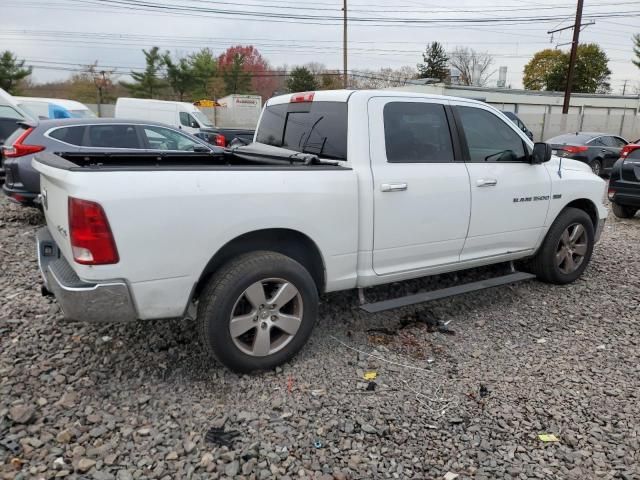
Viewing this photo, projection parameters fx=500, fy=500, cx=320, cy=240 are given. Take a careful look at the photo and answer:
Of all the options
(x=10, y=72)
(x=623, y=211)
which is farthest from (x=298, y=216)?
(x=10, y=72)

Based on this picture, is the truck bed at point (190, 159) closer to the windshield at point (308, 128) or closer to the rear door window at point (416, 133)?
the windshield at point (308, 128)

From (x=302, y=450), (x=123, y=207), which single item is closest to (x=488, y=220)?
(x=302, y=450)

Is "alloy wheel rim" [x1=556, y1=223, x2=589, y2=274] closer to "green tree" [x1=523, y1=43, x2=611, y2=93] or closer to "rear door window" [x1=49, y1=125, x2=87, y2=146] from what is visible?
"rear door window" [x1=49, y1=125, x2=87, y2=146]

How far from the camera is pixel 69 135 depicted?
768 cm

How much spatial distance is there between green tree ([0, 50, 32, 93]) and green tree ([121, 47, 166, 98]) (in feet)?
34.7

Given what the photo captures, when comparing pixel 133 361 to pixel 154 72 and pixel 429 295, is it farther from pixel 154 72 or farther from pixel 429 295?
pixel 154 72

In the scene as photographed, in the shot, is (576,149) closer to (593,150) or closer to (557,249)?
(593,150)

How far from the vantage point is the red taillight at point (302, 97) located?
4.11 m

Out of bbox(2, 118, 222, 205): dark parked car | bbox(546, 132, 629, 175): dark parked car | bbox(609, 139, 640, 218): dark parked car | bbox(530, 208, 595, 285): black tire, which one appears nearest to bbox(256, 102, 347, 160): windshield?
bbox(2, 118, 222, 205): dark parked car

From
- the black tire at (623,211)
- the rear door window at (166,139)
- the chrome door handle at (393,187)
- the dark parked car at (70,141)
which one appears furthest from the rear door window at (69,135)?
the black tire at (623,211)

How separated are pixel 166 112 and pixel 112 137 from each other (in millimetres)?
15177

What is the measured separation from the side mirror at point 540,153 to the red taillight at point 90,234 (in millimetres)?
3675

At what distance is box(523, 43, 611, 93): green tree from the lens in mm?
57938

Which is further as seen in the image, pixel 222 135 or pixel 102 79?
pixel 102 79
